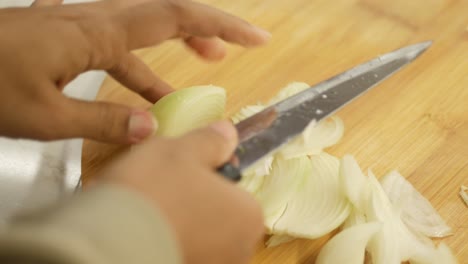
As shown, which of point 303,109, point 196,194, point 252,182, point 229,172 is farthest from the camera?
point 252,182

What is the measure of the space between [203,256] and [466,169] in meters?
0.71

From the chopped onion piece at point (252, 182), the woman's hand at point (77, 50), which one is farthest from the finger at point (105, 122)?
the chopped onion piece at point (252, 182)

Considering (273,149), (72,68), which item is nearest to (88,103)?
(72,68)

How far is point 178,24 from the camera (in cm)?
93

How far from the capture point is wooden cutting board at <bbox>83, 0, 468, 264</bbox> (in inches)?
43.4

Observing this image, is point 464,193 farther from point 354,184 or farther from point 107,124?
point 107,124

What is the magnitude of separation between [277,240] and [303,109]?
25 centimetres

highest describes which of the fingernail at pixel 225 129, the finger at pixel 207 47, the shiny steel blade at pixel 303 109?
the fingernail at pixel 225 129

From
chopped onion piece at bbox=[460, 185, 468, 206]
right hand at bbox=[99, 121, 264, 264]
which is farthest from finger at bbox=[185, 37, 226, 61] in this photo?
chopped onion piece at bbox=[460, 185, 468, 206]

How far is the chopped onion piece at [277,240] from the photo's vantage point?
3.28ft

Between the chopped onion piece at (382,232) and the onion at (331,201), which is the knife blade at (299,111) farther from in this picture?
the chopped onion piece at (382,232)

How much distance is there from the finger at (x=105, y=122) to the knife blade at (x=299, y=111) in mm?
168

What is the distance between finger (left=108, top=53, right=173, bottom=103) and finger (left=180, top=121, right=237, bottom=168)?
0.49 meters

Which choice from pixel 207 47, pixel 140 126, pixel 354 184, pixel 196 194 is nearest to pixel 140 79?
pixel 207 47
